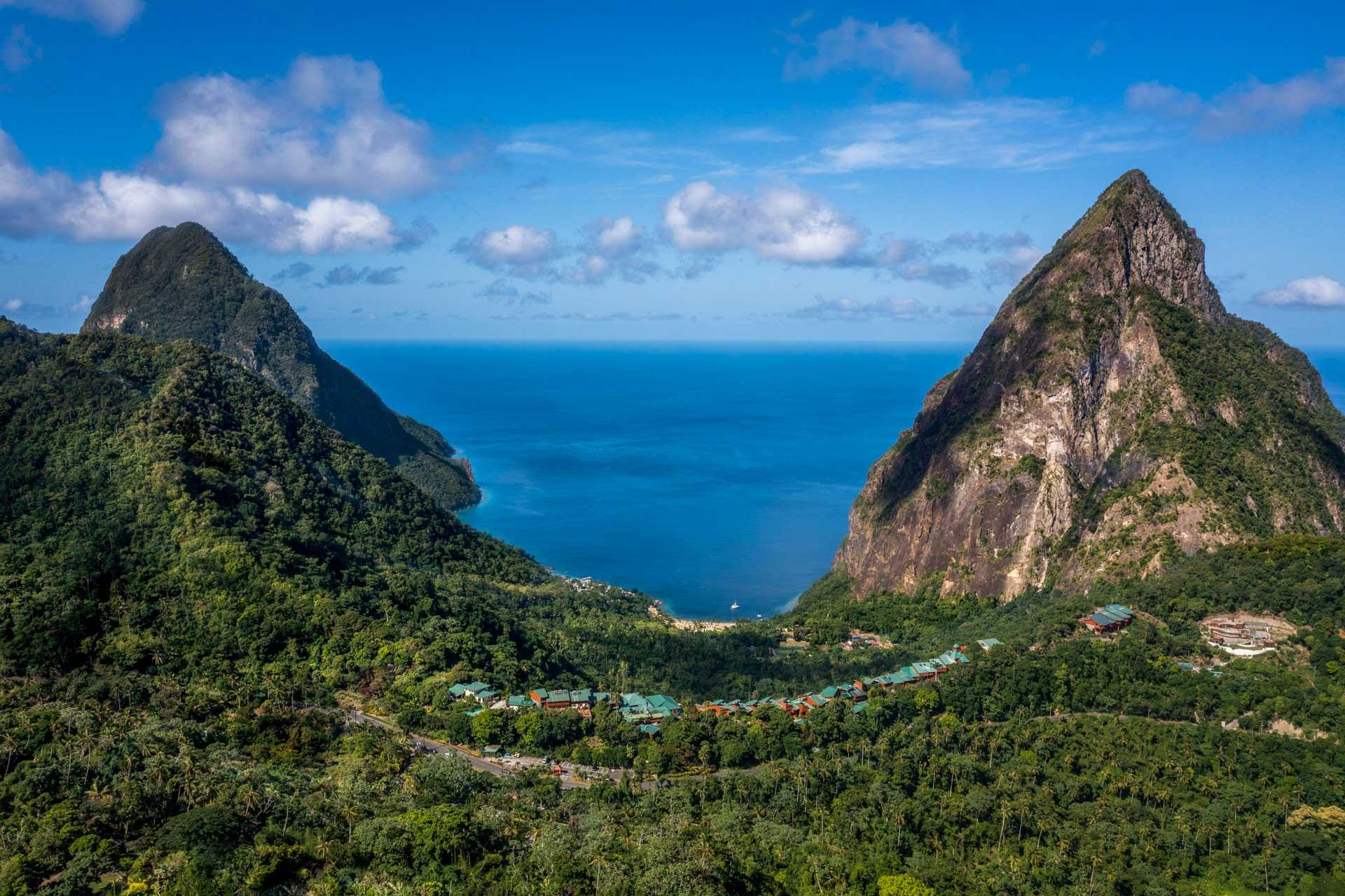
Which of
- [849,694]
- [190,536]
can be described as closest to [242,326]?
[190,536]

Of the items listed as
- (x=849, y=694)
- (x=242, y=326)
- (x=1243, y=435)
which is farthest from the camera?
(x=242, y=326)

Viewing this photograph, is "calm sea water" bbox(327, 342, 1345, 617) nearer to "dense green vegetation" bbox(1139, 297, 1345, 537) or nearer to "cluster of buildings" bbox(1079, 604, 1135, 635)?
"cluster of buildings" bbox(1079, 604, 1135, 635)

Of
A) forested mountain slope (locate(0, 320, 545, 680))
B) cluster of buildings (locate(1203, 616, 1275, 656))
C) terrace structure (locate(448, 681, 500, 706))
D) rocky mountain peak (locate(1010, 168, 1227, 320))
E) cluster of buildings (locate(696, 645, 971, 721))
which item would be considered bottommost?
cluster of buildings (locate(696, 645, 971, 721))

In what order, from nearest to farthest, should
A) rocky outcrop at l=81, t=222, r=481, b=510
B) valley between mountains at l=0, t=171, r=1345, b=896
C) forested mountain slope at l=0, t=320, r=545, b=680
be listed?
valley between mountains at l=0, t=171, r=1345, b=896, forested mountain slope at l=0, t=320, r=545, b=680, rocky outcrop at l=81, t=222, r=481, b=510

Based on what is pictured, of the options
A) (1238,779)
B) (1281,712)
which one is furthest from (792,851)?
(1281,712)

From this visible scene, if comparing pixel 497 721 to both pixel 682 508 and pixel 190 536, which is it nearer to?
pixel 190 536

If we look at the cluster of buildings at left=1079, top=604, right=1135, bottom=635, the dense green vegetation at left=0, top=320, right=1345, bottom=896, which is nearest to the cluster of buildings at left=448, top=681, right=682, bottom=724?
the dense green vegetation at left=0, top=320, right=1345, bottom=896
